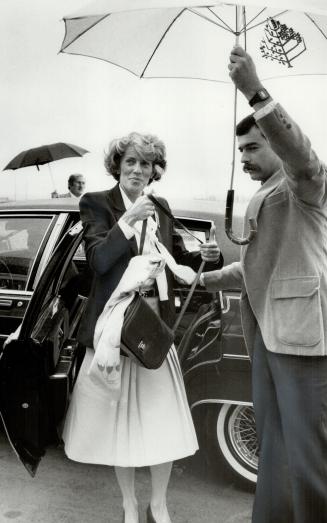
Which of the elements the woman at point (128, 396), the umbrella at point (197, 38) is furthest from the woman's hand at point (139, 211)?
Answer: the umbrella at point (197, 38)

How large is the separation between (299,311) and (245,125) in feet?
2.44

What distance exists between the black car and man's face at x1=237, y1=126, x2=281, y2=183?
94 cm

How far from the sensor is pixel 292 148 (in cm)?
189

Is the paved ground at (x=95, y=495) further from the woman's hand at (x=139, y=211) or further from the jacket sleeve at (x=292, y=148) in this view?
the jacket sleeve at (x=292, y=148)

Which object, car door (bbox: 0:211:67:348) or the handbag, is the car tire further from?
car door (bbox: 0:211:67:348)

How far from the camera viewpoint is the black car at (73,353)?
2.79 m

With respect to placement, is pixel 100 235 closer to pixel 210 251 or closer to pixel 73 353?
pixel 210 251

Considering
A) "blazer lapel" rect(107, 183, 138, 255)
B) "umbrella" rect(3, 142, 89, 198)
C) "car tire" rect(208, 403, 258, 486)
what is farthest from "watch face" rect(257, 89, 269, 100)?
"umbrella" rect(3, 142, 89, 198)

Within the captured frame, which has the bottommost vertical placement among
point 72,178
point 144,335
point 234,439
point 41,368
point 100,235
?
point 234,439

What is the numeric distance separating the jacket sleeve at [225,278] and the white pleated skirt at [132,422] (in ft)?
1.40

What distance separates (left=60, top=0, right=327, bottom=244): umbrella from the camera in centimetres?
245


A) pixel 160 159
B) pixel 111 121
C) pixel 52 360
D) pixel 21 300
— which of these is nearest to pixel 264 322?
pixel 160 159

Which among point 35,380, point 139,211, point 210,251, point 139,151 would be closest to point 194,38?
point 139,151

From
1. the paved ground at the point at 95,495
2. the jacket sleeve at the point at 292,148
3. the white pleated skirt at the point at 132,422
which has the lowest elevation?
the paved ground at the point at 95,495
